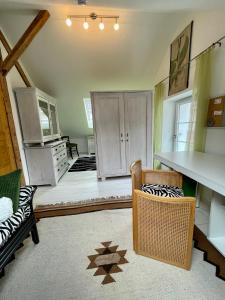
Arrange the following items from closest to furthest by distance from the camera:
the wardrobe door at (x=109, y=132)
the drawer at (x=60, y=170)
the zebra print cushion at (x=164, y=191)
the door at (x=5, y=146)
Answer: the zebra print cushion at (x=164, y=191) < the door at (x=5, y=146) < the wardrobe door at (x=109, y=132) < the drawer at (x=60, y=170)

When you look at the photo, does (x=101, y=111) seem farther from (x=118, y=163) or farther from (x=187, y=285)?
(x=187, y=285)

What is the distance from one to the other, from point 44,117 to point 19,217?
2483mm

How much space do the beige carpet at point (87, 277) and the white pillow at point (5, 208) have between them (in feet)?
1.74

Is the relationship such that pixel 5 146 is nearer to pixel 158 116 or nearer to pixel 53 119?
pixel 53 119

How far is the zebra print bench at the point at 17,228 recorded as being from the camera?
1.09 metres

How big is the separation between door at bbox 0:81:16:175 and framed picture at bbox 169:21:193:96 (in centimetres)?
291

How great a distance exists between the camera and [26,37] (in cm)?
245

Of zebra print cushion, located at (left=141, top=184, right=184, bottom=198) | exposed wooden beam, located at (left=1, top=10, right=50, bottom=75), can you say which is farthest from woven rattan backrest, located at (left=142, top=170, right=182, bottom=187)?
exposed wooden beam, located at (left=1, top=10, right=50, bottom=75)

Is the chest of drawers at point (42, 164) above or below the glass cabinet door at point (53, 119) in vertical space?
below

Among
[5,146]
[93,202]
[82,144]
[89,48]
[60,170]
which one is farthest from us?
[82,144]

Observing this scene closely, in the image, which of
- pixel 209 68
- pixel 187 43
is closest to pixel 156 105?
pixel 187 43

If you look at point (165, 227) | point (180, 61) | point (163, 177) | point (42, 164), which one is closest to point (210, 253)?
point (165, 227)

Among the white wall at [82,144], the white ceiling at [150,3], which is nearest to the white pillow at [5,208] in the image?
the white ceiling at [150,3]

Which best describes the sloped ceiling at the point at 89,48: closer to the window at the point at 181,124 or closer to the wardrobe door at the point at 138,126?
the wardrobe door at the point at 138,126
